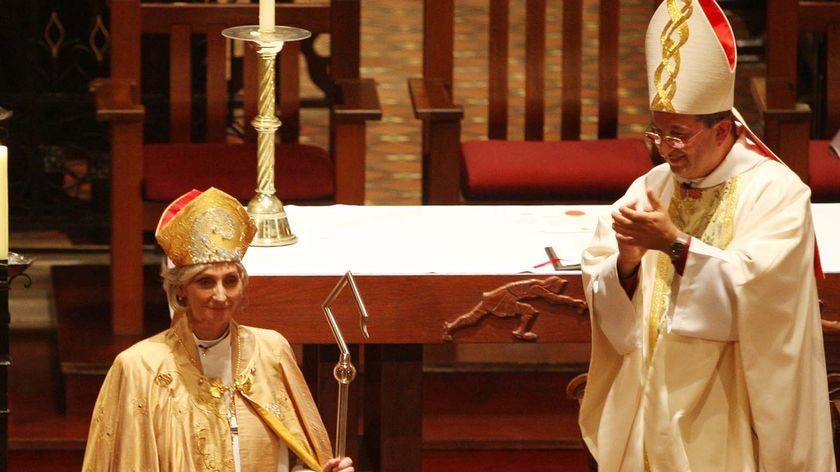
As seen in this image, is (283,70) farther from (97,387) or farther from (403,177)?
(403,177)

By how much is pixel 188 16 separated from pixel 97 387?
163 centimetres

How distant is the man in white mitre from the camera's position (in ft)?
12.6

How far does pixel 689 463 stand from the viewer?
4.00 metres

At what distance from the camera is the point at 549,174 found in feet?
20.6

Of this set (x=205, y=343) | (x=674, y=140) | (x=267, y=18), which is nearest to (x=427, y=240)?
(x=267, y=18)

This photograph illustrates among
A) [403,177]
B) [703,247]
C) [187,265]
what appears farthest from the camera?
[403,177]

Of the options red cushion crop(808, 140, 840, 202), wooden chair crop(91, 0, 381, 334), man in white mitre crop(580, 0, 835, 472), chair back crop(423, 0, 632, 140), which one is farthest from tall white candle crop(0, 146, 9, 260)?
red cushion crop(808, 140, 840, 202)

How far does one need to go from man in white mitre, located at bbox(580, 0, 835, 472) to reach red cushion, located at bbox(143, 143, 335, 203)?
7.33ft

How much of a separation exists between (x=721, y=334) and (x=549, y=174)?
7.96 feet

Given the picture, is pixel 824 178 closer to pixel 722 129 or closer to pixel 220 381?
pixel 722 129

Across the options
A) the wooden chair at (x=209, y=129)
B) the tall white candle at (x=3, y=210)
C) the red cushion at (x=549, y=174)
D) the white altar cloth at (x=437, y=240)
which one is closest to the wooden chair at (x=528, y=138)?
the red cushion at (x=549, y=174)

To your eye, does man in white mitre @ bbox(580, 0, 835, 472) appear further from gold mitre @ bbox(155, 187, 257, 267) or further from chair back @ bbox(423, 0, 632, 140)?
chair back @ bbox(423, 0, 632, 140)

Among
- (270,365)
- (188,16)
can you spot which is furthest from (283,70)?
(270,365)

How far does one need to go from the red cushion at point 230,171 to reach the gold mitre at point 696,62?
2.35 meters
